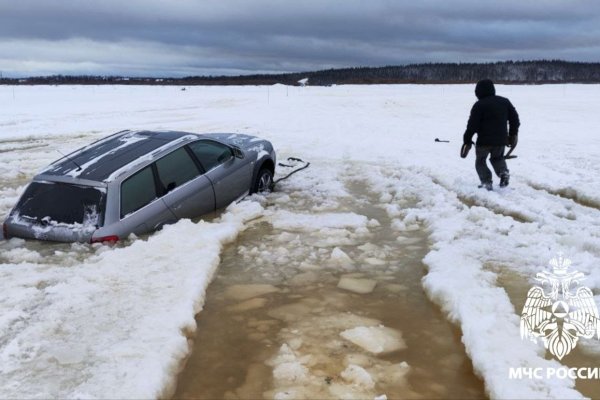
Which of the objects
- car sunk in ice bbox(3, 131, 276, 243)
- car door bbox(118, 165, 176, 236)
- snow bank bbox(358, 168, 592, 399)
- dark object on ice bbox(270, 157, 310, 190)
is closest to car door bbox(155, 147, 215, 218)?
car sunk in ice bbox(3, 131, 276, 243)

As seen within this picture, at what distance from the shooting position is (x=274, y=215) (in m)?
7.92

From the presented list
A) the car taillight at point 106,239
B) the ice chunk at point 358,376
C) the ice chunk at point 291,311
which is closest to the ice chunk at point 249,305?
the ice chunk at point 291,311

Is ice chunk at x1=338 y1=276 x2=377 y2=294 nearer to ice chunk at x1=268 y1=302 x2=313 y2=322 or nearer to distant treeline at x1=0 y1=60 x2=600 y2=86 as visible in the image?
ice chunk at x1=268 y1=302 x2=313 y2=322

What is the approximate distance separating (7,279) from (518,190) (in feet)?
26.4

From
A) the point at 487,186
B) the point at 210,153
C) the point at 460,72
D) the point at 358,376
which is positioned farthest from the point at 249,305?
the point at 460,72

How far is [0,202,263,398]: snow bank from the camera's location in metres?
3.57

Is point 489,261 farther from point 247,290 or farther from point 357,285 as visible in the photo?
point 247,290

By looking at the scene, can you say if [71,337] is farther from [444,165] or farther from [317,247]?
[444,165]

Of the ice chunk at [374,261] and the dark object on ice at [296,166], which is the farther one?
the dark object on ice at [296,166]

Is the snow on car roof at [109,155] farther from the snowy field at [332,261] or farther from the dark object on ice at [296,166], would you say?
the dark object on ice at [296,166]

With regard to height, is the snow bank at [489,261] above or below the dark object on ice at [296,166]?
below

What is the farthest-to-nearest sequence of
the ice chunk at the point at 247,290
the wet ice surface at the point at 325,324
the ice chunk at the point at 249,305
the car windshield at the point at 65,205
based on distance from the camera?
the car windshield at the point at 65,205 < the ice chunk at the point at 247,290 < the ice chunk at the point at 249,305 < the wet ice surface at the point at 325,324

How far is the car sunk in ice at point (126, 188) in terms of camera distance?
610 cm

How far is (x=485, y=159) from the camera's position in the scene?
9078 mm
